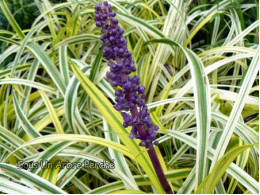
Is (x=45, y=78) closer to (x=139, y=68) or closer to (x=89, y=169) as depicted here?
(x=139, y=68)

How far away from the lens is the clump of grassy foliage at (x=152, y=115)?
119 centimetres

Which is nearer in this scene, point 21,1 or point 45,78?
point 45,78

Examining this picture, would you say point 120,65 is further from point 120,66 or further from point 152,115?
point 152,115

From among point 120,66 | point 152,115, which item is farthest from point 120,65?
point 152,115

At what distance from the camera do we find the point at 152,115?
137 cm

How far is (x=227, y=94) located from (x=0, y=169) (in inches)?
40.0

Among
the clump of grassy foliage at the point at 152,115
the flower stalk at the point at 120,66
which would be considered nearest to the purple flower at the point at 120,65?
the flower stalk at the point at 120,66

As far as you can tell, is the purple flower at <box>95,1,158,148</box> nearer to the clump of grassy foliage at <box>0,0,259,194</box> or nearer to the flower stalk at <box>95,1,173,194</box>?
the flower stalk at <box>95,1,173,194</box>

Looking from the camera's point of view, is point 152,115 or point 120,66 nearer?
point 120,66

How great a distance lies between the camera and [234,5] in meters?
1.99

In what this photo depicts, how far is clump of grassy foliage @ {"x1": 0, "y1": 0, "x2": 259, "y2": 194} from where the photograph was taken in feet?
3.91

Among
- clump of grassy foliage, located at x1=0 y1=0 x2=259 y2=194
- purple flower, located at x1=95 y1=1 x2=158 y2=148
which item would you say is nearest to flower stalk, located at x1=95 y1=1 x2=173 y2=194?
purple flower, located at x1=95 y1=1 x2=158 y2=148

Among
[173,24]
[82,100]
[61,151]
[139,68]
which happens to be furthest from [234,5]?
[61,151]

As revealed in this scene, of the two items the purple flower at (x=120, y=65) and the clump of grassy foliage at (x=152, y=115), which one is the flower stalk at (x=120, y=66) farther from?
the clump of grassy foliage at (x=152, y=115)
